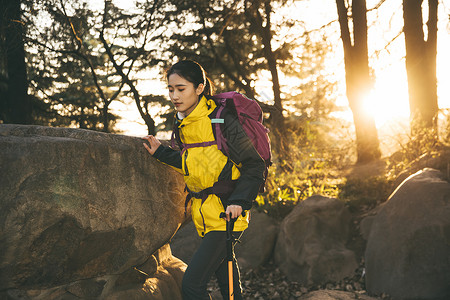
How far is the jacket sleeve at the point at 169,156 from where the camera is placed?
323cm

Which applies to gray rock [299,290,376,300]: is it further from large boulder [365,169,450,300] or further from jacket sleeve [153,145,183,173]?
jacket sleeve [153,145,183,173]

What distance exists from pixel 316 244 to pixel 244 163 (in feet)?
10.2

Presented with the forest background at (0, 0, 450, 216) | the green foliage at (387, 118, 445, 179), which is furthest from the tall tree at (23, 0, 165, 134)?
the green foliage at (387, 118, 445, 179)

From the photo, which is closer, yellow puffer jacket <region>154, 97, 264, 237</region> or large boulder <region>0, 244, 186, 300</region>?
yellow puffer jacket <region>154, 97, 264, 237</region>

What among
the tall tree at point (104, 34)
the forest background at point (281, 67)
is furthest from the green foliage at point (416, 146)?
the tall tree at point (104, 34)

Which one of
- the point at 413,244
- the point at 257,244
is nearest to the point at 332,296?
the point at 413,244

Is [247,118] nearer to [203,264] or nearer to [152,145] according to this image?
[152,145]

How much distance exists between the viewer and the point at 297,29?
11930mm

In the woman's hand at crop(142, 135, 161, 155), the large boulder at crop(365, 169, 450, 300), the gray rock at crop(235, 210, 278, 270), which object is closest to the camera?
the woman's hand at crop(142, 135, 161, 155)

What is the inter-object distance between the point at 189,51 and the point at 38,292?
1034 cm

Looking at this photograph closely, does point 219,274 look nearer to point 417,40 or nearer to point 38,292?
point 38,292

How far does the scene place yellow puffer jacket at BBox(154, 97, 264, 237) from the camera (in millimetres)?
2798

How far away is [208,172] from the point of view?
282 cm

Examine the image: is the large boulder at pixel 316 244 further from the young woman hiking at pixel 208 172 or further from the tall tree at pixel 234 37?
Answer: the tall tree at pixel 234 37
